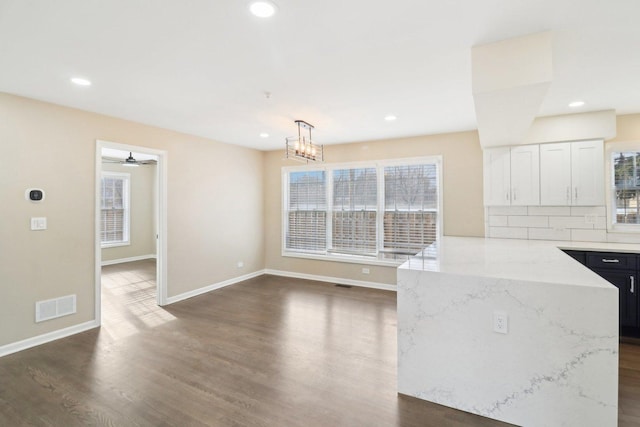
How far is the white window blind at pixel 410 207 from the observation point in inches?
199

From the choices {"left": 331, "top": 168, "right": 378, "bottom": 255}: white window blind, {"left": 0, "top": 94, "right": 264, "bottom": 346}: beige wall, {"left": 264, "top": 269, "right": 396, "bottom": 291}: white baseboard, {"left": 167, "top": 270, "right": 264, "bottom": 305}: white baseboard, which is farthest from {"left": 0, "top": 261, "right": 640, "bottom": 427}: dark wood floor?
{"left": 331, "top": 168, "right": 378, "bottom": 255}: white window blind

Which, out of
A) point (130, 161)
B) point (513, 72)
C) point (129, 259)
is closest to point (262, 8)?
point (513, 72)

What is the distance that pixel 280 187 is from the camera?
21.0 ft

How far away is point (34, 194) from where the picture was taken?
3.28 metres

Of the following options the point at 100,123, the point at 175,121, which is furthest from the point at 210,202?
the point at 100,123

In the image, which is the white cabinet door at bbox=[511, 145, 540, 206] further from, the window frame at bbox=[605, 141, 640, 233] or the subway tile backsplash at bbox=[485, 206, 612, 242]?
the window frame at bbox=[605, 141, 640, 233]

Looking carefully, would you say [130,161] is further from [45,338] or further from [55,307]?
[45,338]

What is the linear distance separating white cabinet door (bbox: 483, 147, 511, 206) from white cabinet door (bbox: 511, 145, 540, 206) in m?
0.06

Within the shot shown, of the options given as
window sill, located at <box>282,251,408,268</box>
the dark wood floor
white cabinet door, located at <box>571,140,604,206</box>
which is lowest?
the dark wood floor

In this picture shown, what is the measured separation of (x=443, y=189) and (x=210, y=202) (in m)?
3.93

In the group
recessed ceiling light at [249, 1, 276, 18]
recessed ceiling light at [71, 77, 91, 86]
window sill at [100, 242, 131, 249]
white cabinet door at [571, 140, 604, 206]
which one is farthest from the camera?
window sill at [100, 242, 131, 249]

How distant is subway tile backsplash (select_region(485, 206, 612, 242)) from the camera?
398 cm

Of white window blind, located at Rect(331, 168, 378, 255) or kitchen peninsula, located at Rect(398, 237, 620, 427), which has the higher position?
white window blind, located at Rect(331, 168, 378, 255)

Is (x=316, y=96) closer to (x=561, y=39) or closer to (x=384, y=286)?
(x=561, y=39)
